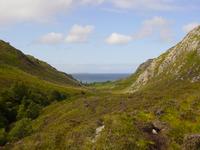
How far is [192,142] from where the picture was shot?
1439 inches

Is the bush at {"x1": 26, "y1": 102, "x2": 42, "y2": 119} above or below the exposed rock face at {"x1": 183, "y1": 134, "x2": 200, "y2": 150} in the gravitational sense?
below

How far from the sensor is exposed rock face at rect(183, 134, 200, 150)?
3612 cm

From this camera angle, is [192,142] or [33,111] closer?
[192,142]

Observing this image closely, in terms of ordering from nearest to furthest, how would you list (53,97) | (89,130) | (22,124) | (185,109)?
(89,130) < (185,109) < (22,124) < (53,97)

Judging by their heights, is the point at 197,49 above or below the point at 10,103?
above

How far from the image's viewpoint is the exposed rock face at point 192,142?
119 ft

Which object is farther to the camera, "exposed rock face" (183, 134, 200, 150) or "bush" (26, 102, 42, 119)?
"bush" (26, 102, 42, 119)

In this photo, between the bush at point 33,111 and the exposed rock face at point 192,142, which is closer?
the exposed rock face at point 192,142

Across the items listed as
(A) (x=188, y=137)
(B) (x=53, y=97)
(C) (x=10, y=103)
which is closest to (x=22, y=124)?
(A) (x=188, y=137)

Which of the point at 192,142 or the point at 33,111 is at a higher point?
the point at 192,142

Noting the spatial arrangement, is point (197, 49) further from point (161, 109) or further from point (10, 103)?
point (161, 109)

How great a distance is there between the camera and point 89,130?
4059 cm

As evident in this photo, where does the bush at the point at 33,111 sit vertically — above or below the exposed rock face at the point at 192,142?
below

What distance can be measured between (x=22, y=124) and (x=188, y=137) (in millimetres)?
38112
